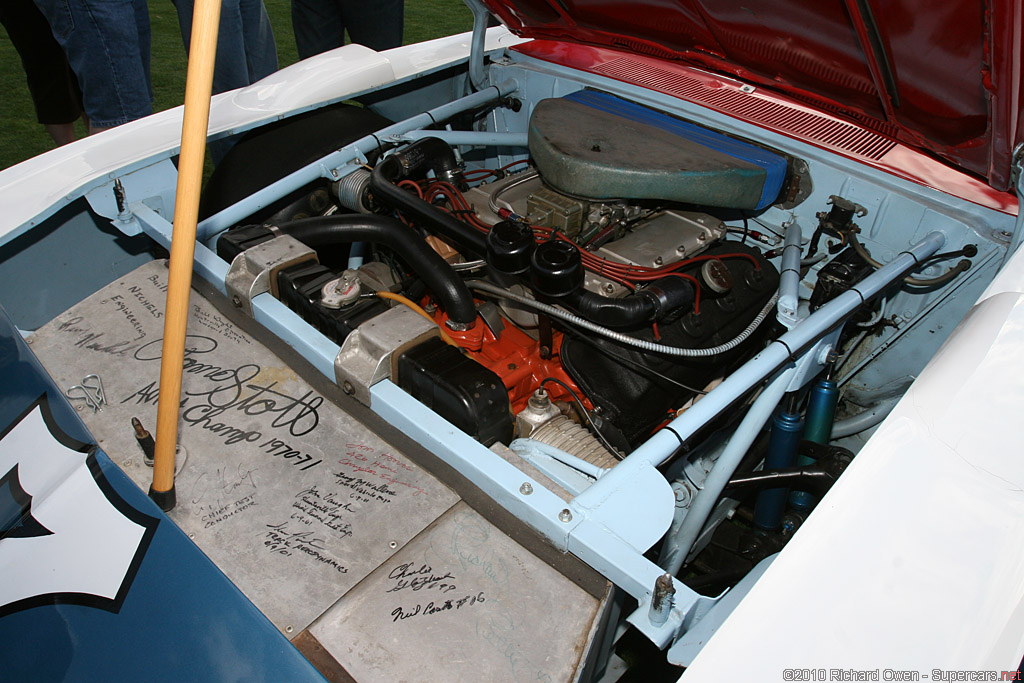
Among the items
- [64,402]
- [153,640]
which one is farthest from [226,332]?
[153,640]

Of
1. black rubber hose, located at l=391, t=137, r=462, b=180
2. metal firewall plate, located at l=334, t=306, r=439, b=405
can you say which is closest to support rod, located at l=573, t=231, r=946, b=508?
metal firewall plate, located at l=334, t=306, r=439, b=405

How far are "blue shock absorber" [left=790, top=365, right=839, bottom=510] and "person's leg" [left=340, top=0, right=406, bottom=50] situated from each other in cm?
302

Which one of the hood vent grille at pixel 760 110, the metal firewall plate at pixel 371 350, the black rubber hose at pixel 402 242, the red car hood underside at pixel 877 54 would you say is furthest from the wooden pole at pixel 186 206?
the hood vent grille at pixel 760 110

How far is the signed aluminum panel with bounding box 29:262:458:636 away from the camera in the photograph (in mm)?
973

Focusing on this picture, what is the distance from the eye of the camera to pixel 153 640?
82 centimetres

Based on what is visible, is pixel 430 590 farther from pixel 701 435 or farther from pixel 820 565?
pixel 701 435

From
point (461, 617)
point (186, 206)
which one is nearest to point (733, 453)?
point (461, 617)

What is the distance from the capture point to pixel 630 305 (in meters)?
1.38

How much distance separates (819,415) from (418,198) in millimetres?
1094

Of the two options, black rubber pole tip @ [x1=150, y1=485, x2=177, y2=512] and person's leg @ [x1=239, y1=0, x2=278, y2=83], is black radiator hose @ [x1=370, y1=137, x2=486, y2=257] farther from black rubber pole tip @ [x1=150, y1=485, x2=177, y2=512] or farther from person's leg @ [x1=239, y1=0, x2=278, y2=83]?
person's leg @ [x1=239, y1=0, x2=278, y2=83]

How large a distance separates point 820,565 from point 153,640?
2.61 ft
